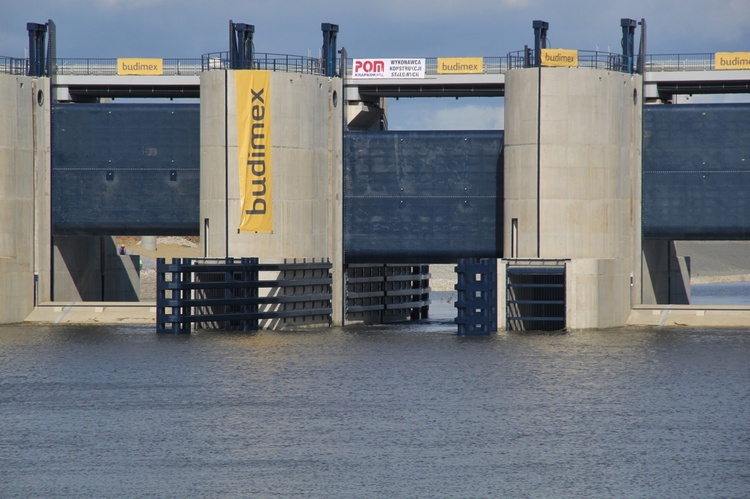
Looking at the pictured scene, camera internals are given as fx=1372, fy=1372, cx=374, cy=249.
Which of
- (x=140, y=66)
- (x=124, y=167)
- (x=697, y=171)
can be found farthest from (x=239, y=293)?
(x=697, y=171)

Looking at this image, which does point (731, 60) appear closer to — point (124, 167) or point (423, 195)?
point (423, 195)

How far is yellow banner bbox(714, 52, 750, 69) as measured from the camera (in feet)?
206

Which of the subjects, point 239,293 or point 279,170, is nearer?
point 239,293

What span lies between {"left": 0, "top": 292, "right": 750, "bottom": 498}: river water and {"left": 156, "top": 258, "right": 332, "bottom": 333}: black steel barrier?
3.42m

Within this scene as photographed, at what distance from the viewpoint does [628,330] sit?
60750mm

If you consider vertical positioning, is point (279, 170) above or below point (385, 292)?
above

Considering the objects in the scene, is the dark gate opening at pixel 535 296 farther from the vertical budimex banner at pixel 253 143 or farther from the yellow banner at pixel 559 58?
the vertical budimex banner at pixel 253 143

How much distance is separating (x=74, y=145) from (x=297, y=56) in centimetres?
1190

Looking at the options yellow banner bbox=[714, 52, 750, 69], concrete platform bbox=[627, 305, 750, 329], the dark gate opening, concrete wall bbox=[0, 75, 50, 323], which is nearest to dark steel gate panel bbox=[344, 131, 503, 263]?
the dark gate opening

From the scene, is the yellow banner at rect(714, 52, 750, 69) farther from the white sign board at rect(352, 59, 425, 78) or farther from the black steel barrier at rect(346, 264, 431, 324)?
the black steel barrier at rect(346, 264, 431, 324)

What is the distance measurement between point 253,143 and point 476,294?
12011mm

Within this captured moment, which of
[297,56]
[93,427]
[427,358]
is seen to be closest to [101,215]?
[297,56]

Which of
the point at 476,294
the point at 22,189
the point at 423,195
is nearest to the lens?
the point at 476,294

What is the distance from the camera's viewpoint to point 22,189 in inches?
2554
